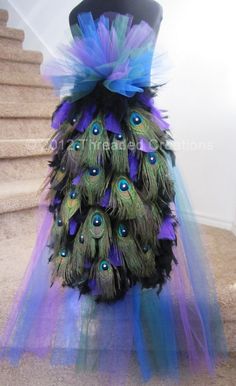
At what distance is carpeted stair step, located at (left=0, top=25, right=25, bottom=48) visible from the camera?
6.70 feet

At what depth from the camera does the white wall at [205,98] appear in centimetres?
147

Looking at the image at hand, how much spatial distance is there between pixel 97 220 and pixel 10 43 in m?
1.84

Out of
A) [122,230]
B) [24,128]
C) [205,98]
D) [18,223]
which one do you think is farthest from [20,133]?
[122,230]

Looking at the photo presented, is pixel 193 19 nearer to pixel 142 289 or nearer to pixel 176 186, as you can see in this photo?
pixel 176 186

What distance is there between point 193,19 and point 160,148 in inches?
43.0

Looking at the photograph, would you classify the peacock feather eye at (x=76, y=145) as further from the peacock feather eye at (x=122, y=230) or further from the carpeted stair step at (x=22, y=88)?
the carpeted stair step at (x=22, y=88)

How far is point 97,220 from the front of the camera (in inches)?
27.6

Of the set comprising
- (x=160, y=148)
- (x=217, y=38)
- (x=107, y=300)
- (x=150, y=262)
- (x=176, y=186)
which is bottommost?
(x=107, y=300)

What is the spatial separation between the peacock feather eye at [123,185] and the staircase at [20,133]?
1.66 feet

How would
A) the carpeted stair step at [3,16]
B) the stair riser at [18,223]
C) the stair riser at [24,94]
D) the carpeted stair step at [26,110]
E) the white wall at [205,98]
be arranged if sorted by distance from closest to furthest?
1. the stair riser at [18,223]
2. the white wall at [205,98]
3. the carpeted stair step at [26,110]
4. the stair riser at [24,94]
5. the carpeted stair step at [3,16]

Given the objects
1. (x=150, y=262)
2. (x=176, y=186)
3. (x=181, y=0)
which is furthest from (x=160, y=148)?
(x=181, y=0)

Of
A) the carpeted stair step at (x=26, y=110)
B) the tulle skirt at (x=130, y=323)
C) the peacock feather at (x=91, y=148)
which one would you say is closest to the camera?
the peacock feather at (x=91, y=148)

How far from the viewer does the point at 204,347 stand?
83 centimetres

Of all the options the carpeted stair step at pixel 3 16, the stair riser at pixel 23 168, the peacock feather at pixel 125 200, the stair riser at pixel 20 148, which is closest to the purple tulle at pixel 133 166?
the peacock feather at pixel 125 200
